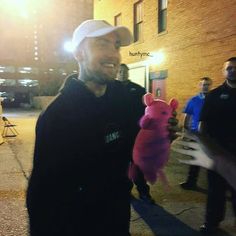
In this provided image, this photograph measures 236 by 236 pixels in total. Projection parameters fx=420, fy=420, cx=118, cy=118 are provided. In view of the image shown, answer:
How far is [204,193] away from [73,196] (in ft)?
16.1

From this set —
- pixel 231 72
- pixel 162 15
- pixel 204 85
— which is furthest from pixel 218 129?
pixel 162 15

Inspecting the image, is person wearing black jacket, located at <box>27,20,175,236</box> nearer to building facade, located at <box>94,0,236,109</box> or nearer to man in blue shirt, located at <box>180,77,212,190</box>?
man in blue shirt, located at <box>180,77,212,190</box>

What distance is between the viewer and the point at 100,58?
93.7 inches

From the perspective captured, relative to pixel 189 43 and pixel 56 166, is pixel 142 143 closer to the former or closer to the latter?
pixel 56 166

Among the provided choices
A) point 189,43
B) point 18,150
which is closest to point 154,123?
point 18,150

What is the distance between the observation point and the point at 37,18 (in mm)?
41531

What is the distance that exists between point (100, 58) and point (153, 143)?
2.38 ft

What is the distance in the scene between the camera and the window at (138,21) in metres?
17.0

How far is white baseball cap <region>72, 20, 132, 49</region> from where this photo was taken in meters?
2.37

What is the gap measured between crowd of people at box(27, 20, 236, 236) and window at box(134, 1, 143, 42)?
14751 mm

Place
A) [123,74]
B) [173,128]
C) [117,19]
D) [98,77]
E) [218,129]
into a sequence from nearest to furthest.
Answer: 1. [98,77]
2. [173,128]
3. [218,129]
4. [123,74]
5. [117,19]

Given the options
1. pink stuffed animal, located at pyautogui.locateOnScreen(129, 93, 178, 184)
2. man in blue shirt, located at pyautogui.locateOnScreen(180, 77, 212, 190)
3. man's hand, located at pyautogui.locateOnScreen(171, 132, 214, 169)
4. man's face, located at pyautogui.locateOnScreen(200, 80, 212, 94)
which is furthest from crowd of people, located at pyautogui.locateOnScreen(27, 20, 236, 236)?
man's face, located at pyautogui.locateOnScreen(200, 80, 212, 94)

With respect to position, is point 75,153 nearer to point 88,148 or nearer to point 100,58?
point 88,148

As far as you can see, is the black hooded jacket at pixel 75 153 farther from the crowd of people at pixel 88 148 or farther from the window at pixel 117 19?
the window at pixel 117 19
